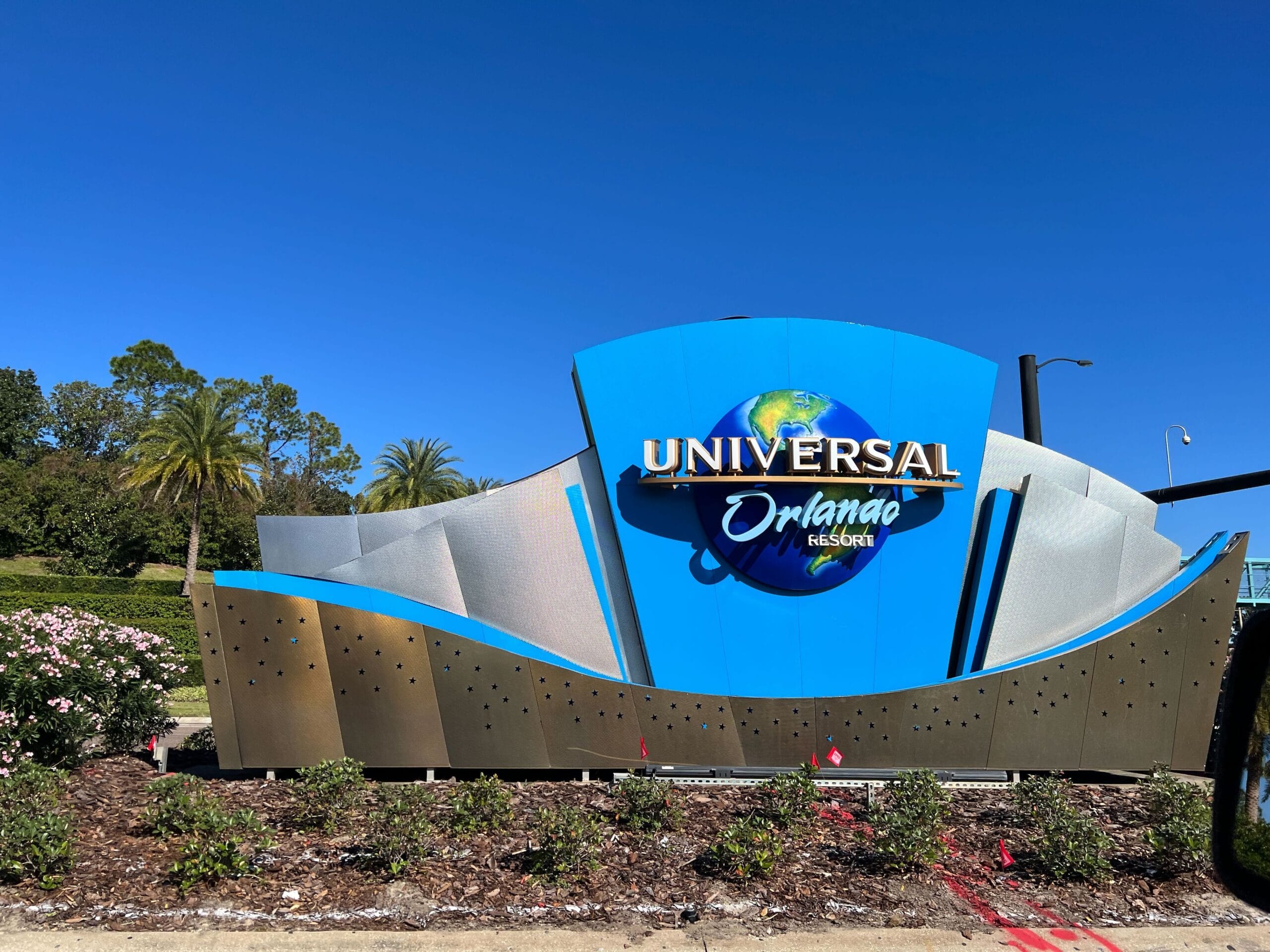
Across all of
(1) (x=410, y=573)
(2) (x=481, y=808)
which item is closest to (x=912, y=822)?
(2) (x=481, y=808)

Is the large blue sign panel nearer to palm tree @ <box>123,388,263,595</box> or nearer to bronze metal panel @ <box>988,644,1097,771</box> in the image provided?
bronze metal panel @ <box>988,644,1097,771</box>

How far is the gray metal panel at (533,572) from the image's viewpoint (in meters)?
11.6

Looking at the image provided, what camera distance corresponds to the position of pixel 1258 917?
6.96m

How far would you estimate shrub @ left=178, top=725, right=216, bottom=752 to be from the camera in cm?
1211

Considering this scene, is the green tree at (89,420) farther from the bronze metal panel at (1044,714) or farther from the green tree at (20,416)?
the bronze metal panel at (1044,714)

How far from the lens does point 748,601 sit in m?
12.0

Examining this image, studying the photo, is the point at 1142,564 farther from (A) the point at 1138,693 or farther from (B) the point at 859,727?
(B) the point at 859,727

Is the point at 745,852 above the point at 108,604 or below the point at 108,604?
below

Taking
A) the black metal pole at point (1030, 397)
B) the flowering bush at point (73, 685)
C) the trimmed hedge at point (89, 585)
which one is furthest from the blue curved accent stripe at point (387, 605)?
the trimmed hedge at point (89, 585)

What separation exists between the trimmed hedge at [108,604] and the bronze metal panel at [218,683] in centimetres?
1968

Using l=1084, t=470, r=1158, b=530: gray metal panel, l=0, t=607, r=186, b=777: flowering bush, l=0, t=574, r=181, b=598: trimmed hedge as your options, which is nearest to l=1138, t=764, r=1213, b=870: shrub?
l=1084, t=470, r=1158, b=530: gray metal panel

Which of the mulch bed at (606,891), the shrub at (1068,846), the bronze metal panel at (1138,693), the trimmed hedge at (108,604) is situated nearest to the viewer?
the mulch bed at (606,891)

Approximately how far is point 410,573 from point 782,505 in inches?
226

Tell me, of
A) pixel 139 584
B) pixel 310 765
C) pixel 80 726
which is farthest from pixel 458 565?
pixel 139 584
